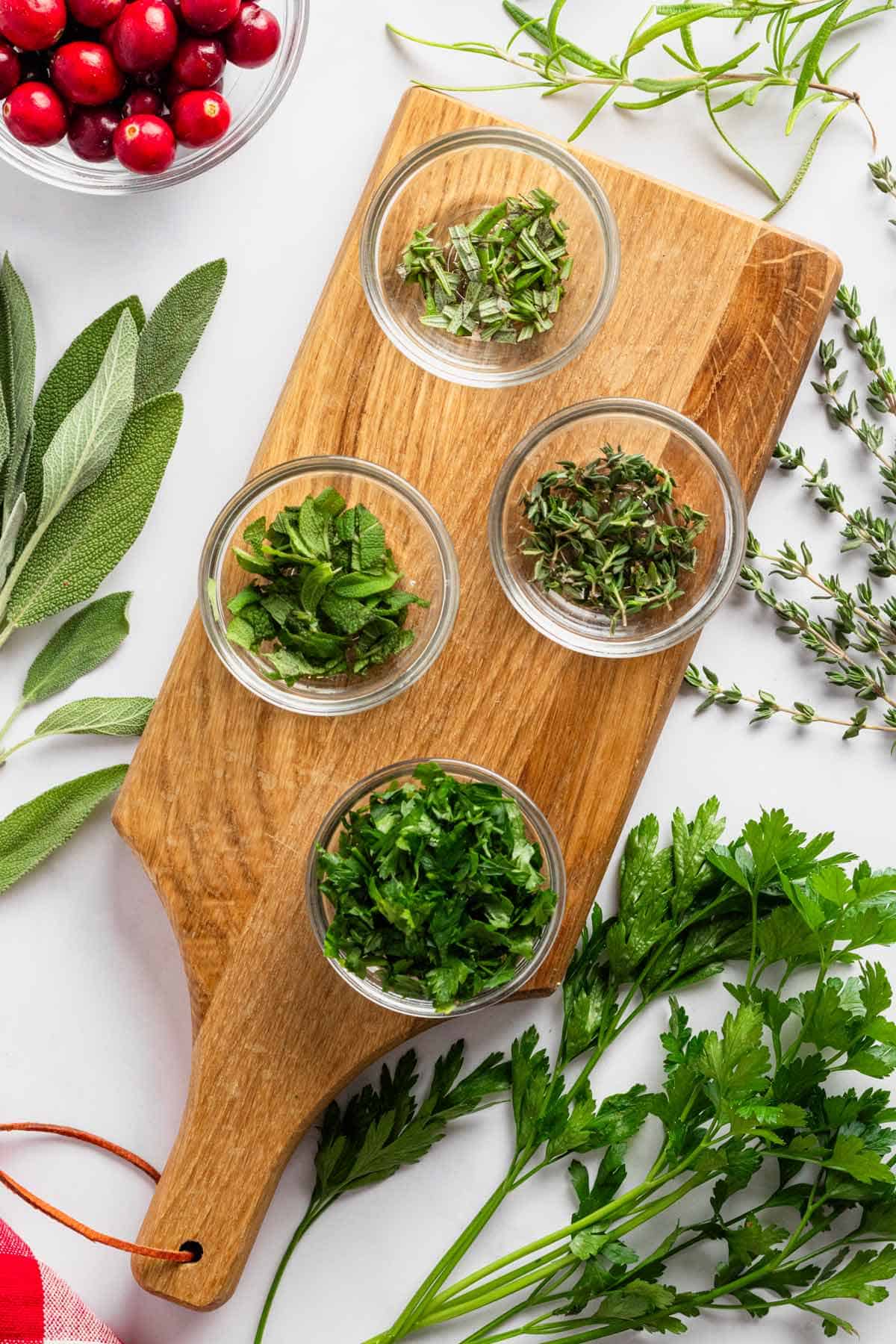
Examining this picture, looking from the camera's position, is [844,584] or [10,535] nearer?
[10,535]

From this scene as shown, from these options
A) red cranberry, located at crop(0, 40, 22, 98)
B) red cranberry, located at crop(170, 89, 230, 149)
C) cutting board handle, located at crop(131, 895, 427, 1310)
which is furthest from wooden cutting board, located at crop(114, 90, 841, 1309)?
red cranberry, located at crop(0, 40, 22, 98)

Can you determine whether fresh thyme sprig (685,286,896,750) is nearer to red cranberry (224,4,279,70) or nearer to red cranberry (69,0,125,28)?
red cranberry (224,4,279,70)

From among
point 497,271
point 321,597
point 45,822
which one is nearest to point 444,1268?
point 45,822

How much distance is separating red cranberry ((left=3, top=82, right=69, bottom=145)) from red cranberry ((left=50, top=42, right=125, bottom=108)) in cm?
2

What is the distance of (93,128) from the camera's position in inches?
58.1

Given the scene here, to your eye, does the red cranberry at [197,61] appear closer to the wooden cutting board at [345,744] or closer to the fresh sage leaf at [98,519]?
the wooden cutting board at [345,744]

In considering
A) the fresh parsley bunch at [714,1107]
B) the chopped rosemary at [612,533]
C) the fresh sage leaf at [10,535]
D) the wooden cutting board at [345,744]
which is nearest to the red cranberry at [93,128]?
the wooden cutting board at [345,744]

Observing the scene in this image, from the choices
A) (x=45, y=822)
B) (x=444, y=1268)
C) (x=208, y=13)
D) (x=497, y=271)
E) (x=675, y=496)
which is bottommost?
(x=444, y=1268)

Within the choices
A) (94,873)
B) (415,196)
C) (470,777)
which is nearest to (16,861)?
(94,873)

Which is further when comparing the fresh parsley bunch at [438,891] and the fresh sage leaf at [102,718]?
the fresh sage leaf at [102,718]

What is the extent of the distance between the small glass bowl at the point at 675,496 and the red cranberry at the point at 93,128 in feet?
2.18

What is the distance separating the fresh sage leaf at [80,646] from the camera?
Result: 166 centimetres

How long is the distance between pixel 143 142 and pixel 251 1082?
123 cm

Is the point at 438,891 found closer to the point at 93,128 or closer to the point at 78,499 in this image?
the point at 78,499
